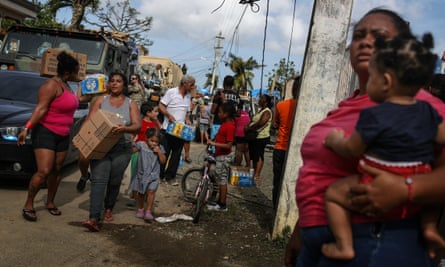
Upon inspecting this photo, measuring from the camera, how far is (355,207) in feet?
5.44

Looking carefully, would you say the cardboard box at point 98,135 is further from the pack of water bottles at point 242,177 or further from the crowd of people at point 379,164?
the pack of water bottles at point 242,177

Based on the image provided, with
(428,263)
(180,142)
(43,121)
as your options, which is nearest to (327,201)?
(428,263)

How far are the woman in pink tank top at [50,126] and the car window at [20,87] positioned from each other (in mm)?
2363

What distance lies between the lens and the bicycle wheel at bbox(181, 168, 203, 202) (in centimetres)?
745

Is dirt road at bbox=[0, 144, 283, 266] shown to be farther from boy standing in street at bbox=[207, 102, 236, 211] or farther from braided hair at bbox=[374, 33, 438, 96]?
braided hair at bbox=[374, 33, 438, 96]

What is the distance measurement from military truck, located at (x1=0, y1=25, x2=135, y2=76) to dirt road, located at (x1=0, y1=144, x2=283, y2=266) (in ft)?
14.3

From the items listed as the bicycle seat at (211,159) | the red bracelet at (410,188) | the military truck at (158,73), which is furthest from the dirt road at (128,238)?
the military truck at (158,73)

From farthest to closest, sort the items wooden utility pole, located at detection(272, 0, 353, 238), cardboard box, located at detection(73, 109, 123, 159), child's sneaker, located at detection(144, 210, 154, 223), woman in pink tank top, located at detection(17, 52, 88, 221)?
1. child's sneaker, located at detection(144, 210, 154, 223)
2. woman in pink tank top, located at detection(17, 52, 88, 221)
3. cardboard box, located at detection(73, 109, 123, 159)
4. wooden utility pole, located at detection(272, 0, 353, 238)

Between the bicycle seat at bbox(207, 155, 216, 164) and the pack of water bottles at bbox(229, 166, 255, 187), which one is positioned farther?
the pack of water bottles at bbox(229, 166, 255, 187)

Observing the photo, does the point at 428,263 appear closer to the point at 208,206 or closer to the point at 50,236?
the point at 50,236

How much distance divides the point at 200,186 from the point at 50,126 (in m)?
2.16

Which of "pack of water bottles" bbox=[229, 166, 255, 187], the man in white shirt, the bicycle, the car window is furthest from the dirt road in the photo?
"pack of water bottles" bbox=[229, 166, 255, 187]

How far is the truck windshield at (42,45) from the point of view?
10844 mm

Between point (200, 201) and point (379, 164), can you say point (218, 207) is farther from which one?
point (379, 164)
